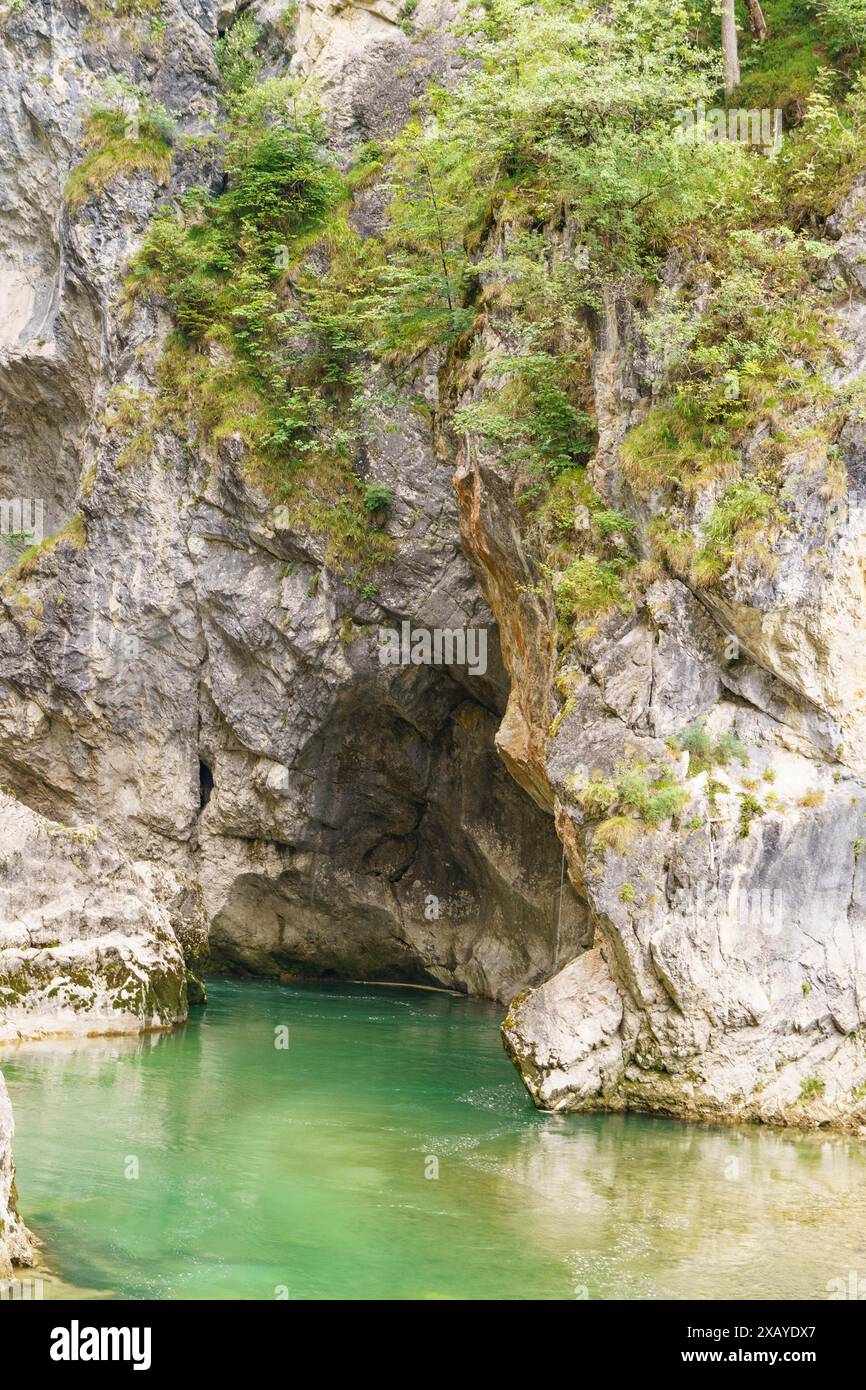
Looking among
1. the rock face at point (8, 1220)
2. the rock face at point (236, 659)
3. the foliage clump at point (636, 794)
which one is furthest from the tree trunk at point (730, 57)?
the rock face at point (8, 1220)

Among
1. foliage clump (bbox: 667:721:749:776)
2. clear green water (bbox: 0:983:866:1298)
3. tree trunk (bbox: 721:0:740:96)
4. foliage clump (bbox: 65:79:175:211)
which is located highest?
foliage clump (bbox: 65:79:175:211)

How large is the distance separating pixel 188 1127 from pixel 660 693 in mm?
6705

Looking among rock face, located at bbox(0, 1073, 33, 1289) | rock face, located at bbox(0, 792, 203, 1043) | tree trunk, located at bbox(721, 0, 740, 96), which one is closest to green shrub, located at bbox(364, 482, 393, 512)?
rock face, located at bbox(0, 792, 203, 1043)

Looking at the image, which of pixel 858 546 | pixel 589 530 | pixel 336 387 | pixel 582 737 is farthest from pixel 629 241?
pixel 336 387

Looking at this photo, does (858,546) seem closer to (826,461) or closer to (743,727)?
(826,461)

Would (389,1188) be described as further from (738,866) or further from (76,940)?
(76,940)

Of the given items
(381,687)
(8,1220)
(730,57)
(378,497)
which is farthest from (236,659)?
(8,1220)

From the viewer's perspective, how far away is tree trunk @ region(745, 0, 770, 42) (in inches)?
838

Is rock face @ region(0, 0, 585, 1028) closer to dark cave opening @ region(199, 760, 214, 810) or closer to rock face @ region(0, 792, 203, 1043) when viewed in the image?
dark cave opening @ region(199, 760, 214, 810)

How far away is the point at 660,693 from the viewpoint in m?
14.3

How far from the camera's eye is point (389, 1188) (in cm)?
1048

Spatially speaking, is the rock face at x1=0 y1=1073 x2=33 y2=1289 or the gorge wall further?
the gorge wall

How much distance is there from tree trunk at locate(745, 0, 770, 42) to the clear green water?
56.1 feet

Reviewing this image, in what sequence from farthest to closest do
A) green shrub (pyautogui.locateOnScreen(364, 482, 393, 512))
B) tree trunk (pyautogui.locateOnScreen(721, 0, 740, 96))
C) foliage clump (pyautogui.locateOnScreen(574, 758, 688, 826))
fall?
1. green shrub (pyautogui.locateOnScreen(364, 482, 393, 512))
2. tree trunk (pyautogui.locateOnScreen(721, 0, 740, 96))
3. foliage clump (pyautogui.locateOnScreen(574, 758, 688, 826))
